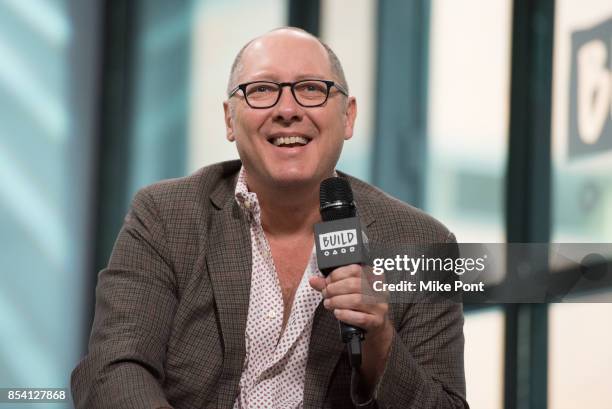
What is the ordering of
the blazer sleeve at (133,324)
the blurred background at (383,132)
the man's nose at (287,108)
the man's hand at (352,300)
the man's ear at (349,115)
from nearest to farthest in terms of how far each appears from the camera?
the man's hand at (352,300) < the blazer sleeve at (133,324) < the man's nose at (287,108) < the man's ear at (349,115) < the blurred background at (383,132)

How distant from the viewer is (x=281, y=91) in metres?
2.09

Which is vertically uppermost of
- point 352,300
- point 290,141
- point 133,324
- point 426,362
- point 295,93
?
A: point 295,93

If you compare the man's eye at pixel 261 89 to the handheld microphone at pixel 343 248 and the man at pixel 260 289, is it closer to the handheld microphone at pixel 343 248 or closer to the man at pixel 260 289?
the man at pixel 260 289

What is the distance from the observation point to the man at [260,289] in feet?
6.09

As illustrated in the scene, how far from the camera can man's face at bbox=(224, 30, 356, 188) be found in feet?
6.83

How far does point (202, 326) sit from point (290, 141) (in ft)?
1.52

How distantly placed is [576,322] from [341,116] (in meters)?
2.24

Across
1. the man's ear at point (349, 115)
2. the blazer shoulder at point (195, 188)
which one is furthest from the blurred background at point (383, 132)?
the man's ear at point (349, 115)

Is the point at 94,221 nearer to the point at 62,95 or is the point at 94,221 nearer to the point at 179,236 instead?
the point at 62,95

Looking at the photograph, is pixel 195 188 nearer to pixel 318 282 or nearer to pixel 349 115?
pixel 349 115

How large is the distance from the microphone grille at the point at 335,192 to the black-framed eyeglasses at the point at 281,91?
1.23 ft

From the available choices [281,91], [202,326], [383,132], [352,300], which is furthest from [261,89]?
[383,132]

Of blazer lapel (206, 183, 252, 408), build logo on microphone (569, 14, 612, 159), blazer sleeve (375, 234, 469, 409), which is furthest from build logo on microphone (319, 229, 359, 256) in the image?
build logo on microphone (569, 14, 612, 159)

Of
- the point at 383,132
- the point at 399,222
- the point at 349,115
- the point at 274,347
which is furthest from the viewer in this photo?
the point at 383,132
